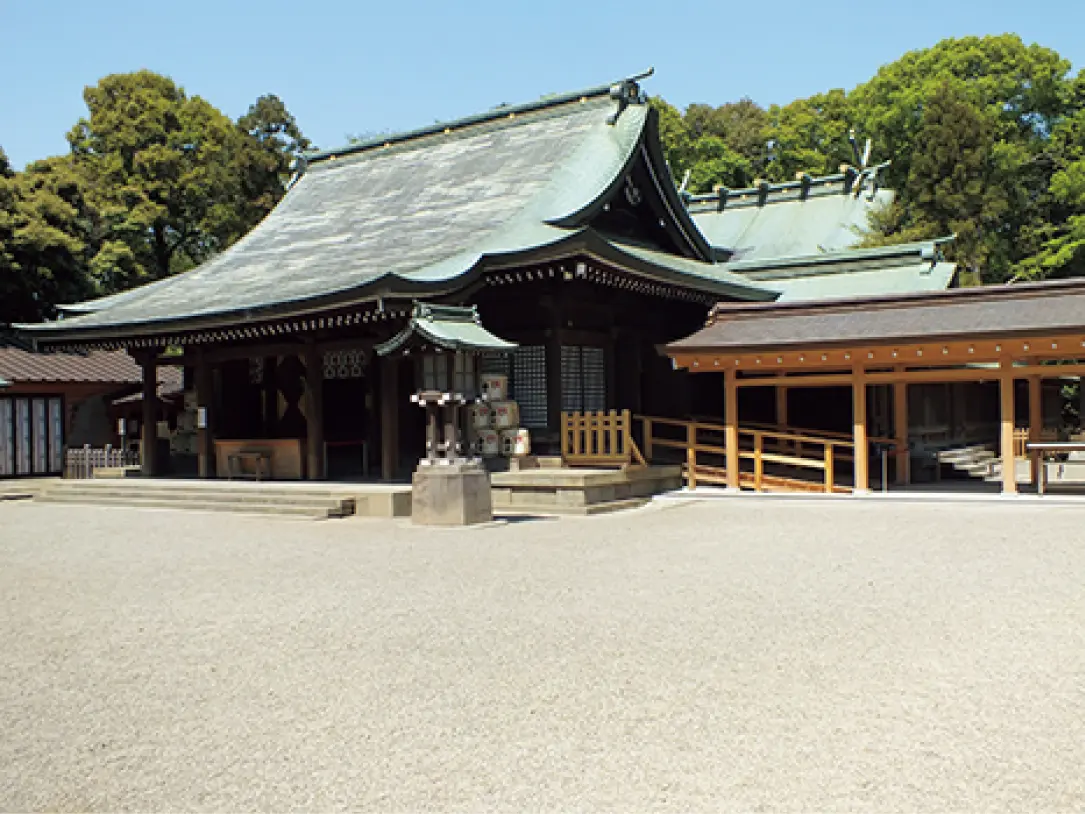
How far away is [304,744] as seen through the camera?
4.38m

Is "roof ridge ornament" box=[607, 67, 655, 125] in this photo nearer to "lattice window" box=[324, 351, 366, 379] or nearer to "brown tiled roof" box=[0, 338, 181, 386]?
"lattice window" box=[324, 351, 366, 379]

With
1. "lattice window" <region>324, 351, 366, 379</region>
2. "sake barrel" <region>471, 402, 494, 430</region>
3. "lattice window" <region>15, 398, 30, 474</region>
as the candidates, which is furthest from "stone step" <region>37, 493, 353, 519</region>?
"lattice window" <region>15, 398, 30, 474</region>

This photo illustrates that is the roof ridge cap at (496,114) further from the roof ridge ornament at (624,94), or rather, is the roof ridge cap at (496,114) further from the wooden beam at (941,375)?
the wooden beam at (941,375)

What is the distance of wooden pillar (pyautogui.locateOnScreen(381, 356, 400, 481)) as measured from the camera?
15289mm

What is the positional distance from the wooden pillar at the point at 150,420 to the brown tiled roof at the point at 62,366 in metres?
4.16

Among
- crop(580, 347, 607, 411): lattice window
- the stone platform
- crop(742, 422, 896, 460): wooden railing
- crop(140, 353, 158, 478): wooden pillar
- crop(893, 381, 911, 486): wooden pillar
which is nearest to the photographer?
the stone platform

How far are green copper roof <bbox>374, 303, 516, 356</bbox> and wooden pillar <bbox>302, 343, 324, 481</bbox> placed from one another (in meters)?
4.21

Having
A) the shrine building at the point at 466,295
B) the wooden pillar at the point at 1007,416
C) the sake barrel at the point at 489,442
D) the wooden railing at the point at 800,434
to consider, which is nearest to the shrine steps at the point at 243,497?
the shrine building at the point at 466,295

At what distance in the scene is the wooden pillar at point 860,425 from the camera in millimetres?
14516

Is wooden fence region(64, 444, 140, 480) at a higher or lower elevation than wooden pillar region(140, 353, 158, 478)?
lower

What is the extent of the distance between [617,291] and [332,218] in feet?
23.3

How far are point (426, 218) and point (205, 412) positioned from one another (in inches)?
207

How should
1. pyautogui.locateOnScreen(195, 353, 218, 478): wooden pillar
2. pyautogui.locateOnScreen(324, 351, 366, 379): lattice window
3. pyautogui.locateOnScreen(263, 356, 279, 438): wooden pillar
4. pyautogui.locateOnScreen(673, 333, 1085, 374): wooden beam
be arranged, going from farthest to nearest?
pyautogui.locateOnScreen(263, 356, 279, 438): wooden pillar
pyautogui.locateOnScreen(195, 353, 218, 478): wooden pillar
pyautogui.locateOnScreen(324, 351, 366, 379): lattice window
pyautogui.locateOnScreen(673, 333, 1085, 374): wooden beam

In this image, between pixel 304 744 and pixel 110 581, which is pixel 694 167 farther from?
pixel 304 744
